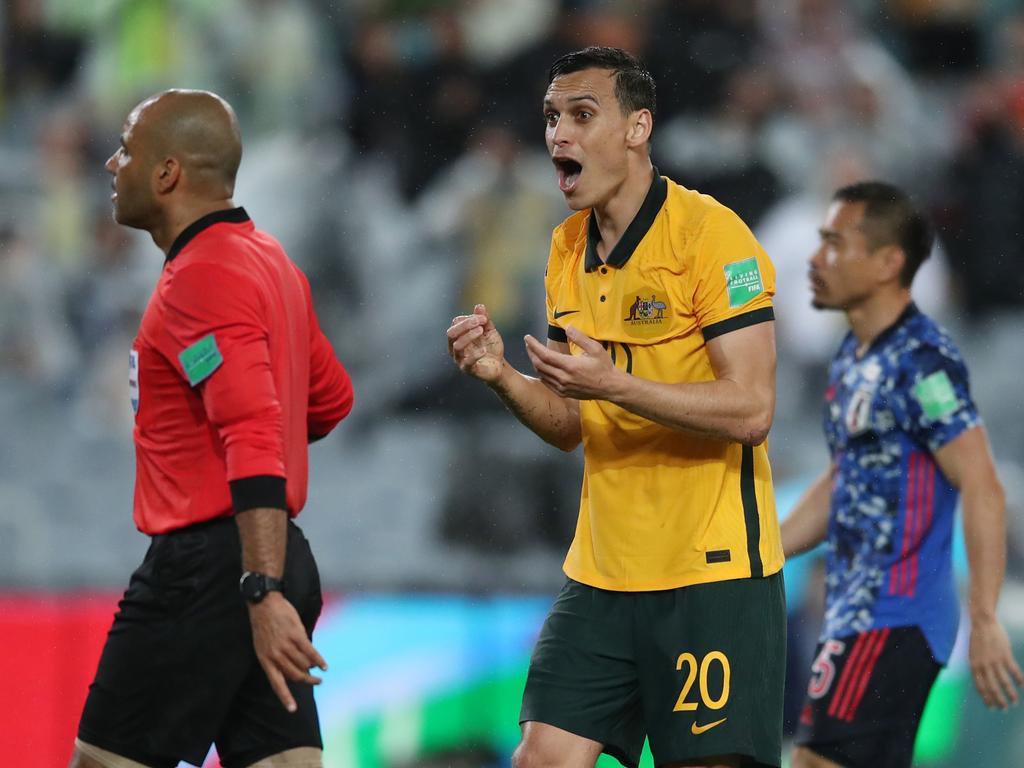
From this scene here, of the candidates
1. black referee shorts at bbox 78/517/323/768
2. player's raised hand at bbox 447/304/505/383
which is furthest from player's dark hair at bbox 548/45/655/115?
black referee shorts at bbox 78/517/323/768

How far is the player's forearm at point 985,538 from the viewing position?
3.88m

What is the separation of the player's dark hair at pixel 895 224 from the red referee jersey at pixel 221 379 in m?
1.83

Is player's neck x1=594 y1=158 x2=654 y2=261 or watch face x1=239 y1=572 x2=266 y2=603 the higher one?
player's neck x1=594 y1=158 x2=654 y2=261

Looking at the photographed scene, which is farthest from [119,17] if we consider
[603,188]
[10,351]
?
[603,188]

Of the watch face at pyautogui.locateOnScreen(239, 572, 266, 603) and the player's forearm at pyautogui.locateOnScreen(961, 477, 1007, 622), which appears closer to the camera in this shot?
the watch face at pyautogui.locateOnScreen(239, 572, 266, 603)

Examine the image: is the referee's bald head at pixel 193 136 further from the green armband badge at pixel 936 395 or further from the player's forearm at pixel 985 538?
the player's forearm at pixel 985 538

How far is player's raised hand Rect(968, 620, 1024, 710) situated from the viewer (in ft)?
12.5

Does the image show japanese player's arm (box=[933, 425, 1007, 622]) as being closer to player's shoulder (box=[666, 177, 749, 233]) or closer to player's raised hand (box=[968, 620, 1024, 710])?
player's raised hand (box=[968, 620, 1024, 710])

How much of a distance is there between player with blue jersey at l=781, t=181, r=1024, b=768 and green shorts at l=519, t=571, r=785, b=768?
0.69 metres

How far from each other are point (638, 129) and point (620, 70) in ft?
0.45

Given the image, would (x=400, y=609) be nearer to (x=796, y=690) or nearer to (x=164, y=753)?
(x=796, y=690)

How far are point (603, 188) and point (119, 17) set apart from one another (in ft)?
21.1

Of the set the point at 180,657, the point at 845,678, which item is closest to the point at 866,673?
the point at 845,678

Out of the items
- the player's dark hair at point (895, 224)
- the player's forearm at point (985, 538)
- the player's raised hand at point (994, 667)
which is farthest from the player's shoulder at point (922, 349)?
the player's raised hand at point (994, 667)
